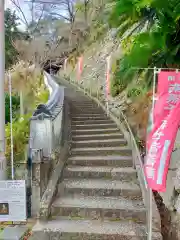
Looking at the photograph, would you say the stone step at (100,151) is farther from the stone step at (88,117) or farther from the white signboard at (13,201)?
the white signboard at (13,201)

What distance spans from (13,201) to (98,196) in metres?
1.80

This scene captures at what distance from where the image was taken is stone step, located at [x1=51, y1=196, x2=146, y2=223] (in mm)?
5680

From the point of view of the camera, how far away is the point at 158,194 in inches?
266

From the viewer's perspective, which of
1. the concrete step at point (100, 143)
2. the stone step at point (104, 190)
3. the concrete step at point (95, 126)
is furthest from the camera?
the concrete step at point (95, 126)

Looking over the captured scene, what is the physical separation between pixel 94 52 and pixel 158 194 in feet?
51.1

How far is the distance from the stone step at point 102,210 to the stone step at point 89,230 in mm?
161

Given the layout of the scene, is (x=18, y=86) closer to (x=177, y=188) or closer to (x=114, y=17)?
(x=114, y=17)

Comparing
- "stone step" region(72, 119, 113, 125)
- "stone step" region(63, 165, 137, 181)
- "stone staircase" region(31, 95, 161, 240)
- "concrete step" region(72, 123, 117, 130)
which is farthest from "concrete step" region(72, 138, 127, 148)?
"stone step" region(72, 119, 113, 125)

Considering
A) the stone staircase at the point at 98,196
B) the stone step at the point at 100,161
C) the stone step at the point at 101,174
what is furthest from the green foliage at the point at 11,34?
the stone step at the point at 101,174

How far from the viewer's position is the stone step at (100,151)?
25.6ft

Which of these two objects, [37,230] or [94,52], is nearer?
[37,230]

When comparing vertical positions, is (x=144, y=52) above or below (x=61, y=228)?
above

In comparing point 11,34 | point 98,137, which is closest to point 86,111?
point 98,137

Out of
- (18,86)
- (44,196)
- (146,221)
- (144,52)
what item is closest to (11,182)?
(44,196)
